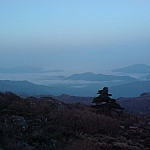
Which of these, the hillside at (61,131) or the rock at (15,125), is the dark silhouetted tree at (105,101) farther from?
the rock at (15,125)

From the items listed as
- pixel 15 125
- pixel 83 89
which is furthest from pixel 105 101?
pixel 83 89

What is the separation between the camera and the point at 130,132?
12.9 m

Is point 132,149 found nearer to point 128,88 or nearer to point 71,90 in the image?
point 71,90

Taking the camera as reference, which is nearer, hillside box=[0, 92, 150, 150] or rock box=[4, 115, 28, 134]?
hillside box=[0, 92, 150, 150]

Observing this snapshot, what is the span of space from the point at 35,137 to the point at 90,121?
280cm

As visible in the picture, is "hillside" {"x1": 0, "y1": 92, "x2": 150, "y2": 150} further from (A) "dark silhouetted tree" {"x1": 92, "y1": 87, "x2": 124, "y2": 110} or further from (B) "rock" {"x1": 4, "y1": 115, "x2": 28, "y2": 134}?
(A) "dark silhouetted tree" {"x1": 92, "y1": 87, "x2": 124, "y2": 110}

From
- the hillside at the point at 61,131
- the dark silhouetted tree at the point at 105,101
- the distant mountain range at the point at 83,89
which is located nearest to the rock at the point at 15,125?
the hillside at the point at 61,131

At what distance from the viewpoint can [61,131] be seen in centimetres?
1073

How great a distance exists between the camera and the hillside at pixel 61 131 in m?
8.93

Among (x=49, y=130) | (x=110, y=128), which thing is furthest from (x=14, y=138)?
(x=110, y=128)

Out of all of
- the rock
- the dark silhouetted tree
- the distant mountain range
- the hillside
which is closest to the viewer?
the hillside

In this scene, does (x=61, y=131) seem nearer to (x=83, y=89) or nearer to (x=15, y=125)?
(x=15, y=125)

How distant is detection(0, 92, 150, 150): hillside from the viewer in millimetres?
8930

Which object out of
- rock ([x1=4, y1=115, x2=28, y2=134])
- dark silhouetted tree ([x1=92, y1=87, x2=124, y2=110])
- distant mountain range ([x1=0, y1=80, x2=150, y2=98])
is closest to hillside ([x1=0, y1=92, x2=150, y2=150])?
rock ([x1=4, y1=115, x2=28, y2=134])
